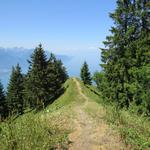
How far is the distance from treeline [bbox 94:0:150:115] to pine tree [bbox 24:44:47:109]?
18684mm

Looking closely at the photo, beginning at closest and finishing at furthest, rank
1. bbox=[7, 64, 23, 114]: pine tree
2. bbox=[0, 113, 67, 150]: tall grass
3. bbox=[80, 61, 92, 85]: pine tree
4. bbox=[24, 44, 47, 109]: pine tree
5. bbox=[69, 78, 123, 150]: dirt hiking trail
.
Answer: bbox=[0, 113, 67, 150]: tall grass
bbox=[69, 78, 123, 150]: dirt hiking trail
bbox=[24, 44, 47, 109]: pine tree
bbox=[7, 64, 23, 114]: pine tree
bbox=[80, 61, 92, 85]: pine tree

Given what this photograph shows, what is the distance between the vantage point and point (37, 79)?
5897 centimetres

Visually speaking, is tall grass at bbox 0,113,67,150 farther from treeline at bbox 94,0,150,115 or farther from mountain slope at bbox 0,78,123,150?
treeline at bbox 94,0,150,115

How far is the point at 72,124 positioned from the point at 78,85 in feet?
182

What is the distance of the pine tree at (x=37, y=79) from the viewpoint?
5862cm

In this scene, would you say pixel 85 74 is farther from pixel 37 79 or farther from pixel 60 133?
pixel 60 133

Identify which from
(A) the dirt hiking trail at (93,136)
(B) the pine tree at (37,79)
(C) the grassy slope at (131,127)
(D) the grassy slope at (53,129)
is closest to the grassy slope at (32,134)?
(D) the grassy slope at (53,129)

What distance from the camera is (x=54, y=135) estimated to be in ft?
32.9

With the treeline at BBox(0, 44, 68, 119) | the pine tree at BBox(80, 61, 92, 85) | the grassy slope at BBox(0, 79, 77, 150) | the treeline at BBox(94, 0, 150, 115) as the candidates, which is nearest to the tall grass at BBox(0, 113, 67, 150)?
the grassy slope at BBox(0, 79, 77, 150)

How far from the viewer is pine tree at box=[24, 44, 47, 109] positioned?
58625mm

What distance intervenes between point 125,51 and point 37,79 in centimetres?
2312

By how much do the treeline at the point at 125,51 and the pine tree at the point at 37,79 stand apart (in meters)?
18.7

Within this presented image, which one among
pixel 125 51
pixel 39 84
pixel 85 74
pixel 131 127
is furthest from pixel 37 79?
pixel 131 127

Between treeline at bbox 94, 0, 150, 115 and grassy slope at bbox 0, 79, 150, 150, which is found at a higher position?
treeline at bbox 94, 0, 150, 115
